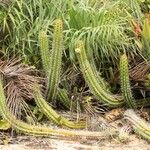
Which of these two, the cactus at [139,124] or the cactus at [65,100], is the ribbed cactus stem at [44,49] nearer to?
the cactus at [65,100]

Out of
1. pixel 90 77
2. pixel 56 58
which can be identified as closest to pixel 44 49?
pixel 56 58

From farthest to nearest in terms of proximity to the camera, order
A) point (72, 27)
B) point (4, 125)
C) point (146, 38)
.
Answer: point (72, 27) → point (146, 38) → point (4, 125)

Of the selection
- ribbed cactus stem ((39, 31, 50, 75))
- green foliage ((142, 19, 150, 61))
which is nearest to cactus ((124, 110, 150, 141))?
green foliage ((142, 19, 150, 61))

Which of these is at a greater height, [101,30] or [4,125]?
[101,30]

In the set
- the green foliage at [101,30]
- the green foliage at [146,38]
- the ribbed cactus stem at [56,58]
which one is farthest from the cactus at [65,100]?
the green foliage at [146,38]

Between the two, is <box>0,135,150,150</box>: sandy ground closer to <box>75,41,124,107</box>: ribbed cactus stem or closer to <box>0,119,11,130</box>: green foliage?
<box>0,119,11,130</box>: green foliage

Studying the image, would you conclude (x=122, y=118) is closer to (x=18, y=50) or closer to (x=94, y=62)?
(x=94, y=62)

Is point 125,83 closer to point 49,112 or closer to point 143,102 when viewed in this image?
point 143,102
